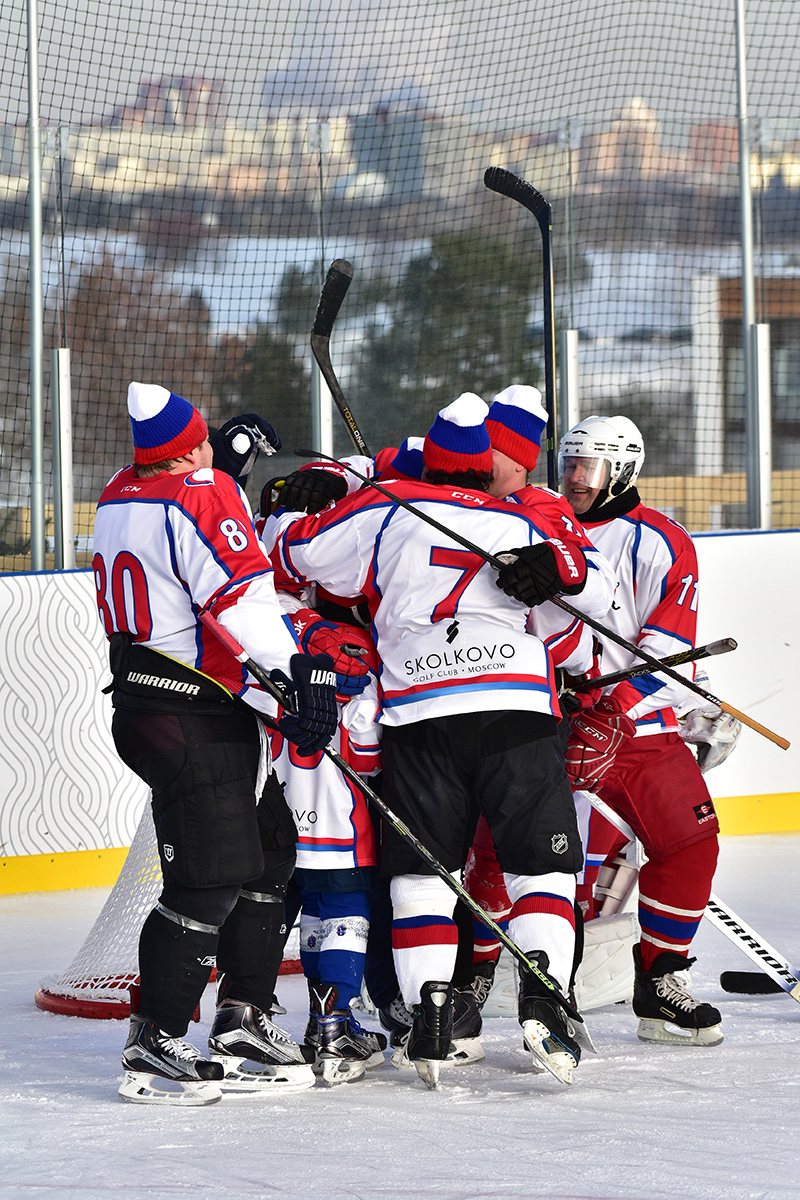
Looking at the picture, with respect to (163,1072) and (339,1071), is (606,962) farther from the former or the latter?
(163,1072)

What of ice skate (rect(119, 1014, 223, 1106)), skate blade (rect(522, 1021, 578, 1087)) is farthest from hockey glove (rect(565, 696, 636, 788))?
ice skate (rect(119, 1014, 223, 1106))

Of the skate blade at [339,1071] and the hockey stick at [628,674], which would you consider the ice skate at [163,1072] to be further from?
the hockey stick at [628,674]

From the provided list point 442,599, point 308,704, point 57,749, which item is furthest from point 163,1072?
point 57,749

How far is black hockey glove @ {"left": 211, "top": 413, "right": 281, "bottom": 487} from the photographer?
10.4 feet

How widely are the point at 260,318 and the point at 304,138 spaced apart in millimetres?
740

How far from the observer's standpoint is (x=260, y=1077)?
2719mm

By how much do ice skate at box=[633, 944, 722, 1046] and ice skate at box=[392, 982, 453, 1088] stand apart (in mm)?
601

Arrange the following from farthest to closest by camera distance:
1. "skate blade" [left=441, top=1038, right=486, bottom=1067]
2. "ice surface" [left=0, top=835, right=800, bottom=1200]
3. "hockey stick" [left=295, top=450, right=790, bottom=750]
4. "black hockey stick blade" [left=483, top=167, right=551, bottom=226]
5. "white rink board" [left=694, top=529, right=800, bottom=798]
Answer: "white rink board" [left=694, top=529, right=800, bottom=798], "black hockey stick blade" [left=483, top=167, right=551, bottom=226], "skate blade" [left=441, top=1038, right=486, bottom=1067], "hockey stick" [left=295, top=450, right=790, bottom=750], "ice surface" [left=0, top=835, right=800, bottom=1200]

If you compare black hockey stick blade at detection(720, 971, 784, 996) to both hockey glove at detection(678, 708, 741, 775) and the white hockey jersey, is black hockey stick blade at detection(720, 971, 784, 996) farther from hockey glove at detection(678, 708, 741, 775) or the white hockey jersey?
the white hockey jersey

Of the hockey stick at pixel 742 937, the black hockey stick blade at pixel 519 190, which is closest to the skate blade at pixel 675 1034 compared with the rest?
the hockey stick at pixel 742 937

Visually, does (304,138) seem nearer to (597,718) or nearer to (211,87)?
(211,87)

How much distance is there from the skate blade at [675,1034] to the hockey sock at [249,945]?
0.78 meters

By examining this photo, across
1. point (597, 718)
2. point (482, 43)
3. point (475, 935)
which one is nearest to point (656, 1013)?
point (475, 935)

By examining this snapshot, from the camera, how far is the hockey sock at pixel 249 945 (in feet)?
9.24
